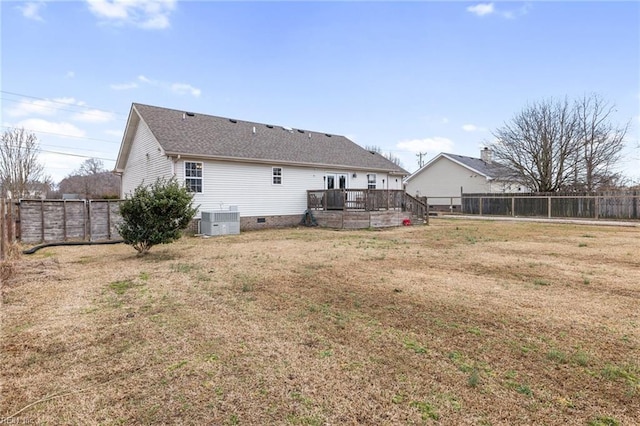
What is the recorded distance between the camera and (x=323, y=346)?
11.2ft

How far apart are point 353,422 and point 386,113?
91.4ft

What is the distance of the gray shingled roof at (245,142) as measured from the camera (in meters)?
14.8

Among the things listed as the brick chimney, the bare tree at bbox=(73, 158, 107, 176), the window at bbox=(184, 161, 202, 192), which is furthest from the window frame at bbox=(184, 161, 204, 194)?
the bare tree at bbox=(73, 158, 107, 176)

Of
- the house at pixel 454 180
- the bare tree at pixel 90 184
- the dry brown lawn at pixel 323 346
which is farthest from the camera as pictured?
the bare tree at pixel 90 184

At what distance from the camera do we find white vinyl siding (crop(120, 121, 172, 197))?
14.6m

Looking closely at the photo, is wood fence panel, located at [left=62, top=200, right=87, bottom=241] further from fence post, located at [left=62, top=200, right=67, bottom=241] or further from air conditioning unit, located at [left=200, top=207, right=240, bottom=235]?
air conditioning unit, located at [left=200, top=207, right=240, bottom=235]

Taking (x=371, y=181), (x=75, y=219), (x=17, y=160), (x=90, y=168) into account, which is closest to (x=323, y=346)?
(x=75, y=219)

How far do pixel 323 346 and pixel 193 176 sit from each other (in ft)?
41.5

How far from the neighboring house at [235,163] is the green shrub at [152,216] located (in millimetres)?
5374

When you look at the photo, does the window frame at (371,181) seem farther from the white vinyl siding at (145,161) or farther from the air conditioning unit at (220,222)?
the white vinyl siding at (145,161)

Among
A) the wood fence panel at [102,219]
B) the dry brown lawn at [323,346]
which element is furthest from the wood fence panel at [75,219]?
the dry brown lawn at [323,346]

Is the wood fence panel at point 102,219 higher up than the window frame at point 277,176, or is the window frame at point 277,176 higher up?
the window frame at point 277,176

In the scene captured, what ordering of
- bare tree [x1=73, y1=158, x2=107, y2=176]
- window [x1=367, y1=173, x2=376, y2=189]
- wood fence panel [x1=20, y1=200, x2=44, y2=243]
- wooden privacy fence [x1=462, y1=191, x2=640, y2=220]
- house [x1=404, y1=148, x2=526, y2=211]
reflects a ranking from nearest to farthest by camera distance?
1. wood fence panel [x1=20, y1=200, x2=44, y2=243]
2. wooden privacy fence [x1=462, y1=191, x2=640, y2=220]
3. window [x1=367, y1=173, x2=376, y2=189]
4. house [x1=404, y1=148, x2=526, y2=211]
5. bare tree [x1=73, y1=158, x2=107, y2=176]

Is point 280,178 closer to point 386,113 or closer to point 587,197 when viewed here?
point 386,113
